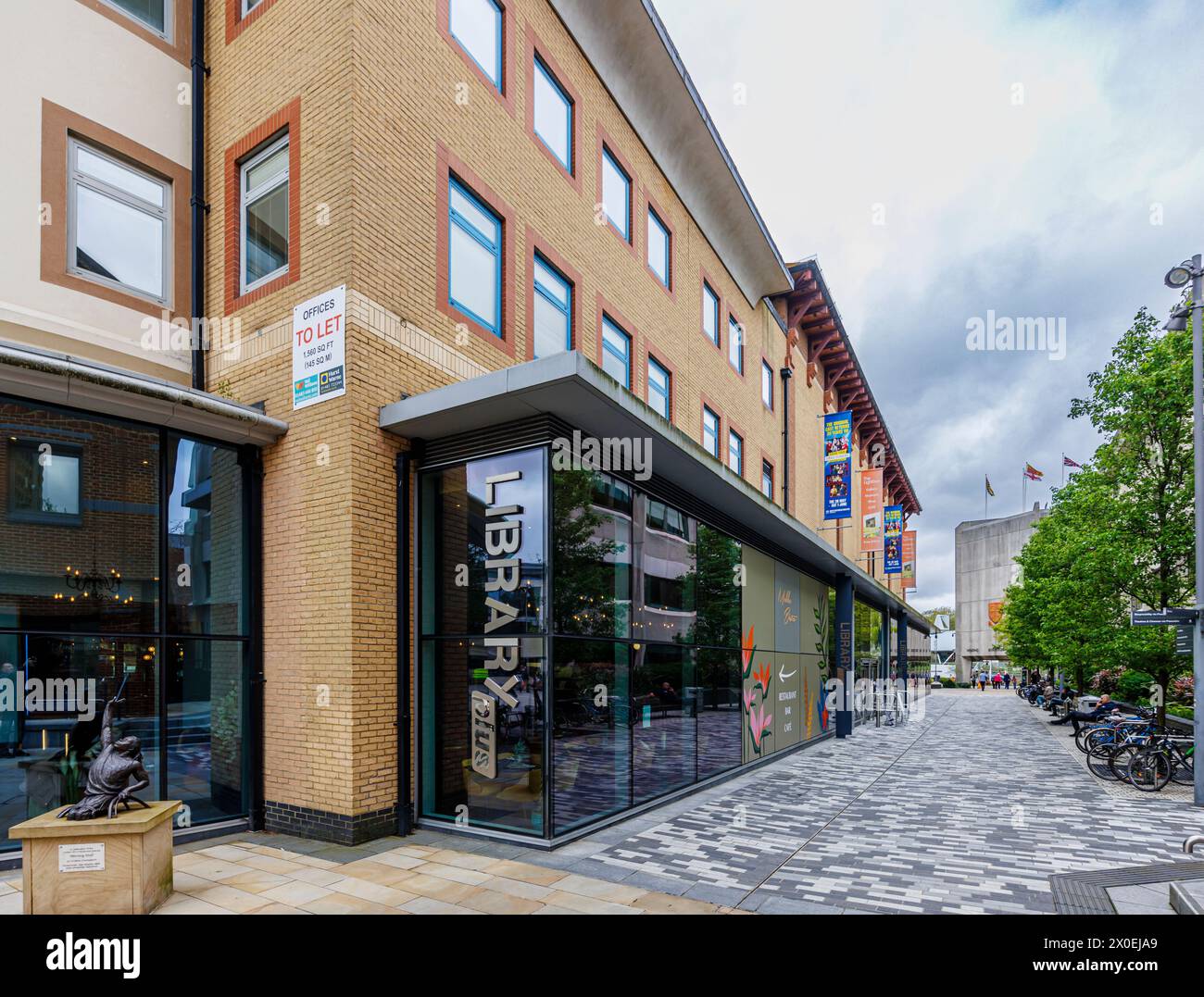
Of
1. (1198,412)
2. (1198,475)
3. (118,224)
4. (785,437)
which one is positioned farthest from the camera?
(785,437)

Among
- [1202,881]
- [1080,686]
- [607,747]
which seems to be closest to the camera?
[1202,881]

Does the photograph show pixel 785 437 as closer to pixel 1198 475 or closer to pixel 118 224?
pixel 1198 475

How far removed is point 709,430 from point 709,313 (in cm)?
301

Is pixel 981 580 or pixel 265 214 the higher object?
pixel 265 214

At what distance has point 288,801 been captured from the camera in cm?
817

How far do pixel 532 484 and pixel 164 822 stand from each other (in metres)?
4.45

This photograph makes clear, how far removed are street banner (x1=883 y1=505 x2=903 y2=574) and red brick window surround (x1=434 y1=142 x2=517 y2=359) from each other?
2830 centimetres

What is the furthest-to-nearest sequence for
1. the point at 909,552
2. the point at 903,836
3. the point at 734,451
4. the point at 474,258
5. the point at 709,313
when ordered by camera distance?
1. the point at 909,552
2. the point at 734,451
3. the point at 709,313
4. the point at 474,258
5. the point at 903,836

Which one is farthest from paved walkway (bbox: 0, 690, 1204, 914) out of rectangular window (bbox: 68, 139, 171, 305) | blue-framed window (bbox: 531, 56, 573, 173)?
blue-framed window (bbox: 531, 56, 573, 173)

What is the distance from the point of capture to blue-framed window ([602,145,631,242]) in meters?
14.2

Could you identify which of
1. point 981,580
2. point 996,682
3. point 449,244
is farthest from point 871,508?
point 981,580

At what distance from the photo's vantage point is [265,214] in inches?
370

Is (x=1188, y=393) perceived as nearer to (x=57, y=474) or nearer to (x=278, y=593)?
(x=278, y=593)
